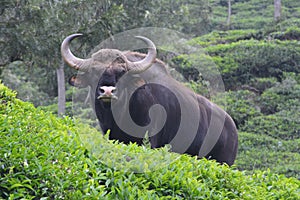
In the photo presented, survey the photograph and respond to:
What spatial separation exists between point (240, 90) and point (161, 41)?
10.9 ft

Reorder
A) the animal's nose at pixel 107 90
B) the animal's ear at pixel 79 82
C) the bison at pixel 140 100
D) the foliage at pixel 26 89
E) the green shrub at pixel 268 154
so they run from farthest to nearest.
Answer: the foliage at pixel 26 89 → the green shrub at pixel 268 154 → the animal's ear at pixel 79 82 → the bison at pixel 140 100 → the animal's nose at pixel 107 90

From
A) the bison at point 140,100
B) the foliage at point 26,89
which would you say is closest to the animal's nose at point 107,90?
the bison at point 140,100

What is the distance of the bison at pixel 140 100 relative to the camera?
6.96 metres

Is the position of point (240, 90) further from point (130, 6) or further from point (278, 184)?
point (278, 184)

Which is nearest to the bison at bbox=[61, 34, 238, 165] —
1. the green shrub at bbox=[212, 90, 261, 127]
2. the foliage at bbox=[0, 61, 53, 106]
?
the green shrub at bbox=[212, 90, 261, 127]

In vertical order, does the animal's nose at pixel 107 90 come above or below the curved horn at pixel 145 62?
below

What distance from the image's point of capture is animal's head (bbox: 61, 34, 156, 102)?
6.77m

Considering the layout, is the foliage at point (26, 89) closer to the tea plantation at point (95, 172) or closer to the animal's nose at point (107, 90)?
the animal's nose at point (107, 90)

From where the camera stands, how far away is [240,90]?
1967 cm

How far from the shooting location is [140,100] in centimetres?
716

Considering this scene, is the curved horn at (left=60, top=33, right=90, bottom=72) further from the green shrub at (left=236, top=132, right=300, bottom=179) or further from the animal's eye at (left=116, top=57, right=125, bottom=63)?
the green shrub at (left=236, top=132, right=300, bottom=179)

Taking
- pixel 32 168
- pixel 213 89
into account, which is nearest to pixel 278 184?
pixel 32 168

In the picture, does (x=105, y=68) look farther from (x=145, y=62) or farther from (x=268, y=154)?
(x=268, y=154)

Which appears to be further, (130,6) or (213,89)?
(130,6)
